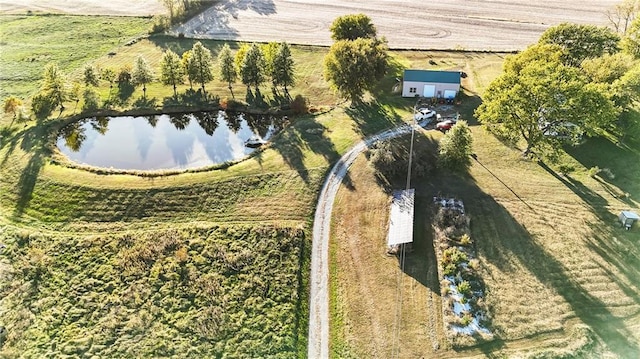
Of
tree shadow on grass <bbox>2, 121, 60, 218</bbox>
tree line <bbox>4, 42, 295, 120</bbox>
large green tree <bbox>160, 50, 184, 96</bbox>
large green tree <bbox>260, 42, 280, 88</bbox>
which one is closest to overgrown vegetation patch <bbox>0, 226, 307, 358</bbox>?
tree shadow on grass <bbox>2, 121, 60, 218</bbox>

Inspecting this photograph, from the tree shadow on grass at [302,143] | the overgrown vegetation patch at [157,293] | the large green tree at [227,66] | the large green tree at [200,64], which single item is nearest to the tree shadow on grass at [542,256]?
the tree shadow on grass at [302,143]

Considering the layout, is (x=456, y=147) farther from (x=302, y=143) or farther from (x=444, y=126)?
(x=302, y=143)

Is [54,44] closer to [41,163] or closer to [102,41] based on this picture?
[102,41]

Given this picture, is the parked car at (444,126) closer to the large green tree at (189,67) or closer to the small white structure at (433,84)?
the small white structure at (433,84)

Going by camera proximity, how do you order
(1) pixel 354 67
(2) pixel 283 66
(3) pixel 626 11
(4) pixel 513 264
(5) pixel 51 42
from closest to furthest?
(4) pixel 513 264
(1) pixel 354 67
(2) pixel 283 66
(3) pixel 626 11
(5) pixel 51 42

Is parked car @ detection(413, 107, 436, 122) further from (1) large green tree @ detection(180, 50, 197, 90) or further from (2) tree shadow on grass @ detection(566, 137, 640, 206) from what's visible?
(1) large green tree @ detection(180, 50, 197, 90)

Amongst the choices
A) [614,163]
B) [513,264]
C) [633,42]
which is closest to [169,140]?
[513,264]
